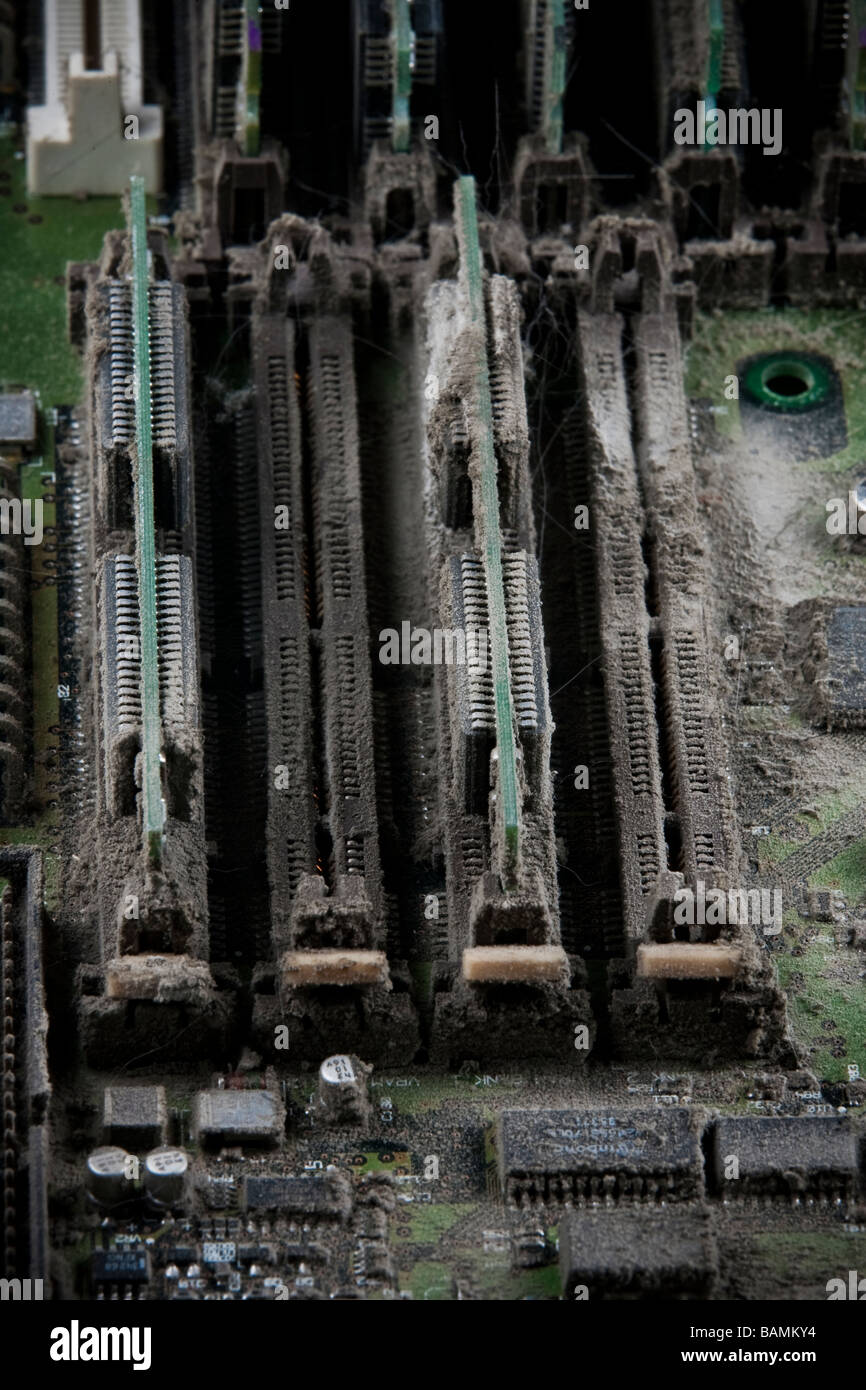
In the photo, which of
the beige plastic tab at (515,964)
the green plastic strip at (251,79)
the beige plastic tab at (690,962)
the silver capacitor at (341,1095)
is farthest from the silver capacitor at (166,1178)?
the green plastic strip at (251,79)

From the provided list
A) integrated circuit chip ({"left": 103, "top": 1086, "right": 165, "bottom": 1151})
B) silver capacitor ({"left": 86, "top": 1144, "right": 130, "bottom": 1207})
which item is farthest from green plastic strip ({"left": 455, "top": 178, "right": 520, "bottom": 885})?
silver capacitor ({"left": 86, "top": 1144, "right": 130, "bottom": 1207})

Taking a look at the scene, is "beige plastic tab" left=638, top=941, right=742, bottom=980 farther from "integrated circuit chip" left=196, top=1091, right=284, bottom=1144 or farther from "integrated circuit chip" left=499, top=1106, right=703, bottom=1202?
"integrated circuit chip" left=196, top=1091, right=284, bottom=1144

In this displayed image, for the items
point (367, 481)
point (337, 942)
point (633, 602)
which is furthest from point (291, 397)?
point (337, 942)

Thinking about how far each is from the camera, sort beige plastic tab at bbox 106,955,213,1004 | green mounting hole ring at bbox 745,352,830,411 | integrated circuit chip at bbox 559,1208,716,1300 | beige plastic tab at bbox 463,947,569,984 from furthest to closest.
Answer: green mounting hole ring at bbox 745,352,830,411
beige plastic tab at bbox 463,947,569,984
beige plastic tab at bbox 106,955,213,1004
integrated circuit chip at bbox 559,1208,716,1300

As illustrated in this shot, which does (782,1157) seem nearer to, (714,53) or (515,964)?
(515,964)

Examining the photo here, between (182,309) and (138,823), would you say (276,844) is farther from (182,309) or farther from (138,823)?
(182,309)

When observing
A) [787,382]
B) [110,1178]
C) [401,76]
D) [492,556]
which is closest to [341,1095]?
[110,1178]

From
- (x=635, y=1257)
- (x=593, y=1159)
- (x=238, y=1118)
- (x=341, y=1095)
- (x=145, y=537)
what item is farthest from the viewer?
(x=145, y=537)
